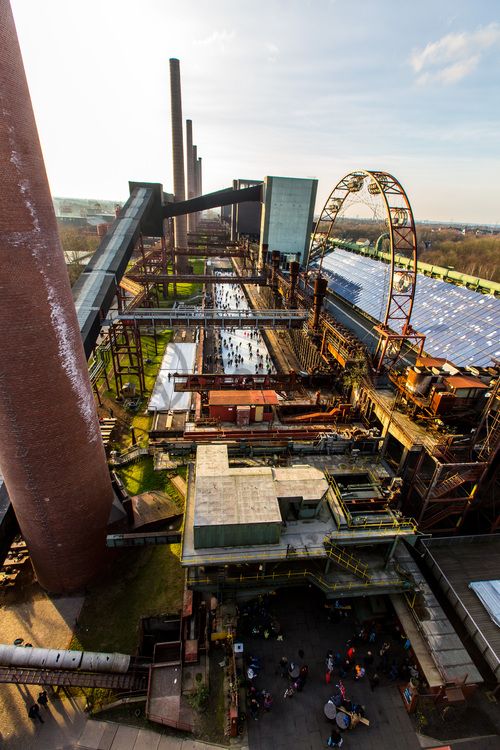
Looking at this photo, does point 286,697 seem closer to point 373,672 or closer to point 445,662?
point 373,672

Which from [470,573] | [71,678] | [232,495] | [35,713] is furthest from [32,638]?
[470,573]

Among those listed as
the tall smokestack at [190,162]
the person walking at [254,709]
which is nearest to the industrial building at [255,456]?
the person walking at [254,709]

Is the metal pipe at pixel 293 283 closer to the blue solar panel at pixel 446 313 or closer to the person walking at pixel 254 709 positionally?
the blue solar panel at pixel 446 313

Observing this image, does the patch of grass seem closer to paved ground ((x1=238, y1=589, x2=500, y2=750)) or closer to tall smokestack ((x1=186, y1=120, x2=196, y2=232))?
paved ground ((x1=238, y1=589, x2=500, y2=750))

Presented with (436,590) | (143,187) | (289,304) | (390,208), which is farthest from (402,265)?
(436,590)

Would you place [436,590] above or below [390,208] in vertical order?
below
